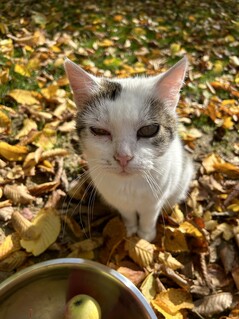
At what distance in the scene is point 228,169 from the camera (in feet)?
8.25

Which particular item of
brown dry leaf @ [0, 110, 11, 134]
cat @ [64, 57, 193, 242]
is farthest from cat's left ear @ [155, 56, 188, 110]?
brown dry leaf @ [0, 110, 11, 134]

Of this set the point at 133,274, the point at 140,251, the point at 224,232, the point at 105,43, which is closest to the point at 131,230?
the point at 140,251

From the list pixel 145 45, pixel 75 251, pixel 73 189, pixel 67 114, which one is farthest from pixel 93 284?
pixel 145 45

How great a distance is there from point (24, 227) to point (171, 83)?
121 centimetres

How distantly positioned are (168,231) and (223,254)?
0.36 metres

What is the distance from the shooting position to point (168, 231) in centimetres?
215

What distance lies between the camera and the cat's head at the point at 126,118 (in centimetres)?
148

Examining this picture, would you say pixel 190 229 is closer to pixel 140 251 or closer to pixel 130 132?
pixel 140 251

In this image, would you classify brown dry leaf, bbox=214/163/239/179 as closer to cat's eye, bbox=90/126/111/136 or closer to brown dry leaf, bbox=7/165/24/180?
cat's eye, bbox=90/126/111/136

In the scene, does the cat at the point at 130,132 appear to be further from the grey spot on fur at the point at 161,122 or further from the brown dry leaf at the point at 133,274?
the brown dry leaf at the point at 133,274

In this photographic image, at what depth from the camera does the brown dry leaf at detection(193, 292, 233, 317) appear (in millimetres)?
1812

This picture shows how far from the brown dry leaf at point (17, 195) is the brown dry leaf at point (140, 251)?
0.72m

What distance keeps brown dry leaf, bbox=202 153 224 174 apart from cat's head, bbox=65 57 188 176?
3.11 feet

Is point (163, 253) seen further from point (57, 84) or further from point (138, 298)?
point (57, 84)
